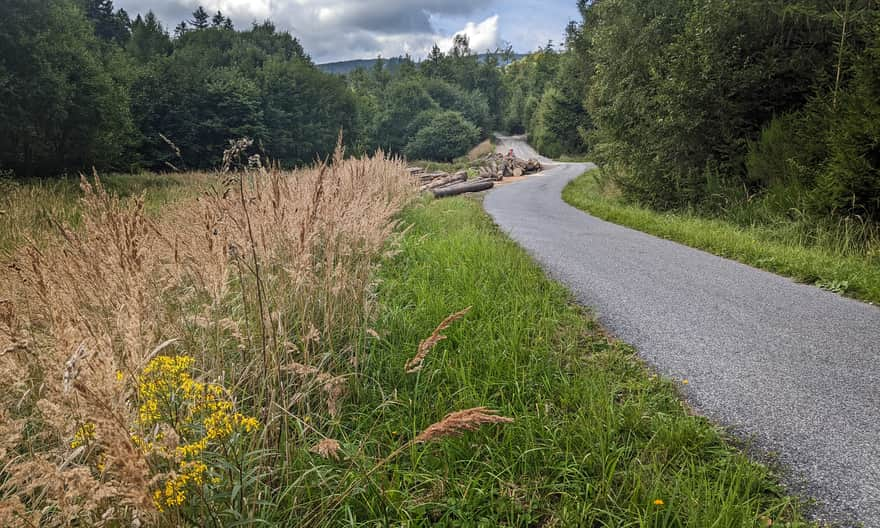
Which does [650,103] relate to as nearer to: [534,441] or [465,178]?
[465,178]

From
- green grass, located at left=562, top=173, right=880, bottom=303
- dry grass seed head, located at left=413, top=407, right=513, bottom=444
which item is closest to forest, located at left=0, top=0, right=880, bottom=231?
green grass, located at left=562, top=173, right=880, bottom=303

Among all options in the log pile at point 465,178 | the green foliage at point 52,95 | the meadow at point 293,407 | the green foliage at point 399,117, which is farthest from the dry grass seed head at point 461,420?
the green foliage at point 399,117

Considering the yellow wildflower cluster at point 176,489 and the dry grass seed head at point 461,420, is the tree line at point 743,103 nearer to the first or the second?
the dry grass seed head at point 461,420

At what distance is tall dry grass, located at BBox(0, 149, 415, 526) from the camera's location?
3.84 feet

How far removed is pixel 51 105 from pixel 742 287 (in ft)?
84.4

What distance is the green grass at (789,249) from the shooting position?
15.5 ft

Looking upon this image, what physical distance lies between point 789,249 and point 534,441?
5.74 meters

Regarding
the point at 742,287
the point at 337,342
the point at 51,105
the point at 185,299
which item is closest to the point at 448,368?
the point at 337,342

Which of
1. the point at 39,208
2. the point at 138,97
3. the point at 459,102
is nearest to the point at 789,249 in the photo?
the point at 39,208

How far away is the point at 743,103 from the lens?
9836 mm

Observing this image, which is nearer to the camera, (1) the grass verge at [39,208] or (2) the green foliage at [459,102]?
(1) the grass verge at [39,208]

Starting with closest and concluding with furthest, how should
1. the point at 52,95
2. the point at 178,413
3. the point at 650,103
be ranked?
the point at 178,413, the point at 650,103, the point at 52,95

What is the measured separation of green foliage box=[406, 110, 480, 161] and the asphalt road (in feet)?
176

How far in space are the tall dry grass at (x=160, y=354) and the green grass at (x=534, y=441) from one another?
0.32 m
